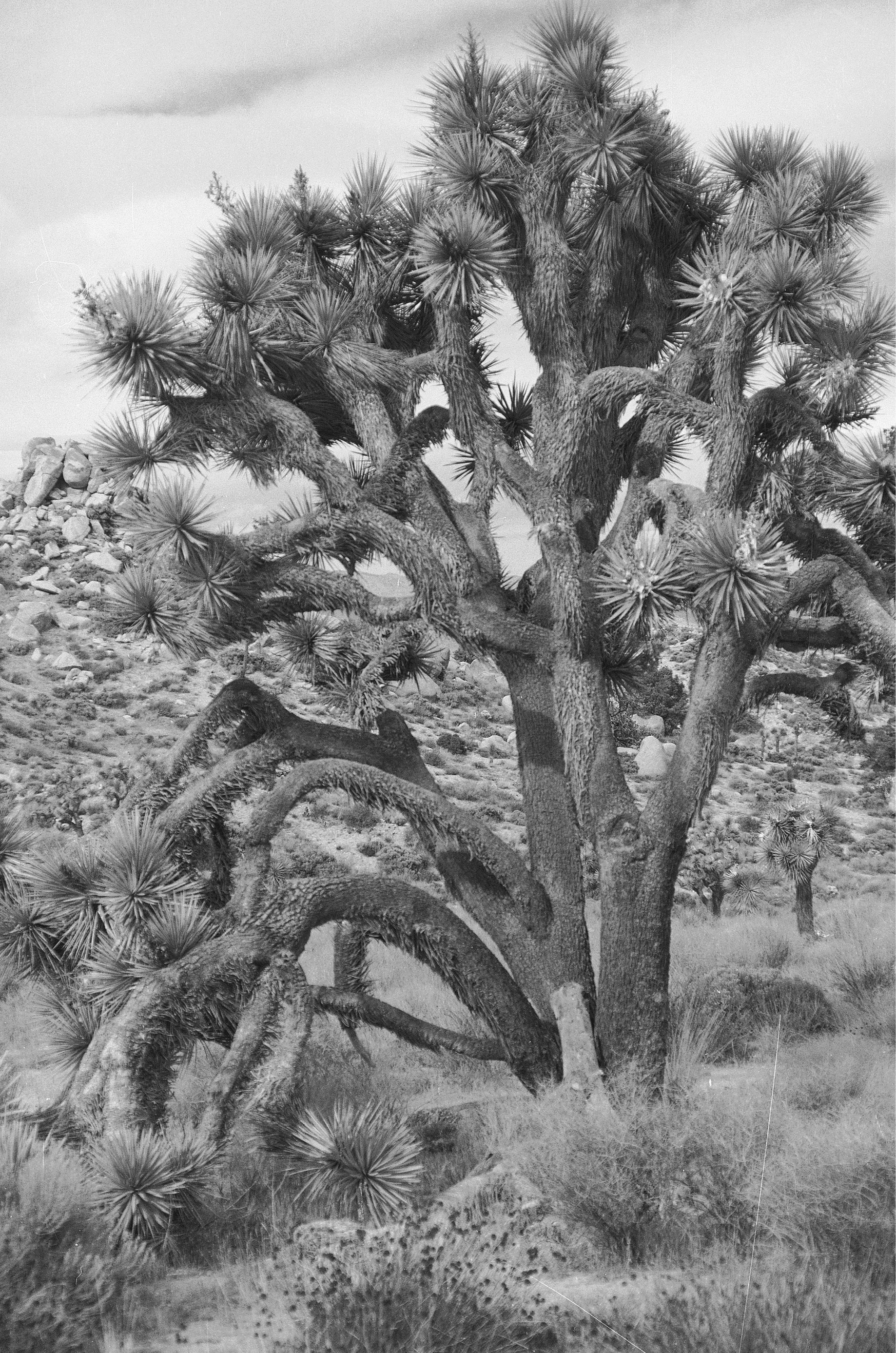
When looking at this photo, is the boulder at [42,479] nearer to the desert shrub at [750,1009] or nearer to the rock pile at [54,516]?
the rock pile at [54,516]

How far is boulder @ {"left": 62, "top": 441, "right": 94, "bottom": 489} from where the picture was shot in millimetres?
51375

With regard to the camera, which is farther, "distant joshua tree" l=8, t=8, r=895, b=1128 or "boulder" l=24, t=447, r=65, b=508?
"boulder" l=24, t=447, r=65, b=508

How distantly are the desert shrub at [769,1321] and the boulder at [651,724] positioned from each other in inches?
1296

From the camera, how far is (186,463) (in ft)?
30.1

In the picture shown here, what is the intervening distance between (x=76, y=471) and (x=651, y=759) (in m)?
30.8

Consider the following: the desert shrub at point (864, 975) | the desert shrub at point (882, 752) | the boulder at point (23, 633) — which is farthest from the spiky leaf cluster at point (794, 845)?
the boulder at point (23, 633)

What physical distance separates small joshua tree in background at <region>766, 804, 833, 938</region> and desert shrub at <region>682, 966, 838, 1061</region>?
14.4 feet

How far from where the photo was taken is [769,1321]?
4.43 m

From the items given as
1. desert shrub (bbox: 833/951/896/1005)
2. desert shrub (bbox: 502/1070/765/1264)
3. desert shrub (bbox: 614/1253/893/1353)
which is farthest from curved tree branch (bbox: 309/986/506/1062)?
desert shrub (bbox: 833/951/896/1005)

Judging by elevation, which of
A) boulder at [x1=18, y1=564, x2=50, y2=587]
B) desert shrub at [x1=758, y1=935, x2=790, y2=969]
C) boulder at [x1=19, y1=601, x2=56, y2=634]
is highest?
boulder at [x1=18, y1=564, x2=50, y2=587]

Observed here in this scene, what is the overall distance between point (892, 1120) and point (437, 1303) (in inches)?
115

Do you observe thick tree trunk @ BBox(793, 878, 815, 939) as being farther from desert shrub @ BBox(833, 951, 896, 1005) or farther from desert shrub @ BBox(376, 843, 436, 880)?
desert shrub @ BBox(376, 843, 436, 880)

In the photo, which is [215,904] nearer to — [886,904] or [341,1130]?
[341,1130]

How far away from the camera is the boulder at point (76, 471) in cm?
5138
